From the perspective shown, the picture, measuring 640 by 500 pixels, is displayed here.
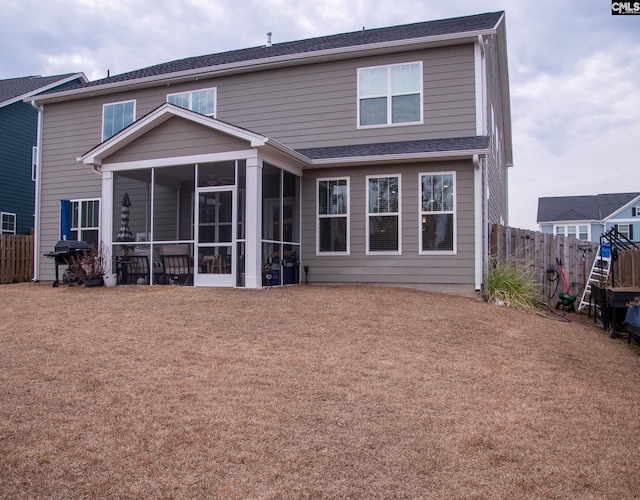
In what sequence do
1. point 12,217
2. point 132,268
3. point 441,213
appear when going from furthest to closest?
point 12,217
point 132,268
point 441,213

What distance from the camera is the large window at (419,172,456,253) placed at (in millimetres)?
10789

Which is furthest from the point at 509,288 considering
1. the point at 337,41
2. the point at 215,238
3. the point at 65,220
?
the point at 65,220

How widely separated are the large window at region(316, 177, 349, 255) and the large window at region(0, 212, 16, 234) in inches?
530

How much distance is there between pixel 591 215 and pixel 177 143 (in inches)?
1532

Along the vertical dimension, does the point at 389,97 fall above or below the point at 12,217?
above

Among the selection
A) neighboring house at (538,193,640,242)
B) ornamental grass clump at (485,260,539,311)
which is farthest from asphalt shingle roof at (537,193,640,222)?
ornamental grass clump at (485,260,539,311)

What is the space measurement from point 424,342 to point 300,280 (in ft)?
19.2

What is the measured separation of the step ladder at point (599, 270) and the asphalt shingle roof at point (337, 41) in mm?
Result: 6113

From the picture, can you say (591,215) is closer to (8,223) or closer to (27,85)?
(27,85)

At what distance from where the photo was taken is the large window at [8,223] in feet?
61.2

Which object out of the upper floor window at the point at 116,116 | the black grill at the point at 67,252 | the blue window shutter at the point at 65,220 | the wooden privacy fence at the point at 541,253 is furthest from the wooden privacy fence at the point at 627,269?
the blue window shutter at the point at 65,220

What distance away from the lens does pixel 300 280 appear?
12.0 metres

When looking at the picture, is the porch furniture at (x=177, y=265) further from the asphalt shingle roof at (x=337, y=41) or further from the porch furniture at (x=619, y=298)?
the porch furniture at (x=619, y=298)

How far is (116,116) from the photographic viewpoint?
14320mm
